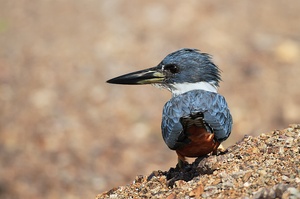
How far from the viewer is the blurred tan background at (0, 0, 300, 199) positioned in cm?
1301

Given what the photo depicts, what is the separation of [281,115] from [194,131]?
712cm

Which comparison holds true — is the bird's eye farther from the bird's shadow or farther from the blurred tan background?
the blurred tan background

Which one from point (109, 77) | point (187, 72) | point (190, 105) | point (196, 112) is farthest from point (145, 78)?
point (109, 77)

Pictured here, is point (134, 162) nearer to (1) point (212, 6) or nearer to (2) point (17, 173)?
(2) point (17, 173)

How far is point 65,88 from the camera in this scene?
46.8 feet

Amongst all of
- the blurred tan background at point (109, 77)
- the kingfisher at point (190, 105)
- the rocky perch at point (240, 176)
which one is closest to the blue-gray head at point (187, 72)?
the kingfisher at point (190, 105)

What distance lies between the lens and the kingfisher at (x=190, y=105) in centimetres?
704

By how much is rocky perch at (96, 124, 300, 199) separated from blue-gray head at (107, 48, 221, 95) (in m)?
0.87

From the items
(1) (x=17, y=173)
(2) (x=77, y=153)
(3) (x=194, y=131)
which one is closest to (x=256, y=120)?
(2) (x=77, y=153)

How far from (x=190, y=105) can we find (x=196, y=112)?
226 mm

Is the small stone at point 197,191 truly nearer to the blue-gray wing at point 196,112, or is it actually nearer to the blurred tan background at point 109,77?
the blue-gray wing at point 196,112

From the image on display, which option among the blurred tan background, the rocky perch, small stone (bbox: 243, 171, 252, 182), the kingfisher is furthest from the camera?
the blurred tan background

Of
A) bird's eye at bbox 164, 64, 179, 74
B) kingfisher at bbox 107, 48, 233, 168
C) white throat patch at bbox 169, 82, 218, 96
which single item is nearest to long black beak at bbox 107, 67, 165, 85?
kingfisher at bbox 107, 48, 233, 168

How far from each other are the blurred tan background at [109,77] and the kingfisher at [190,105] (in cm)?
467
